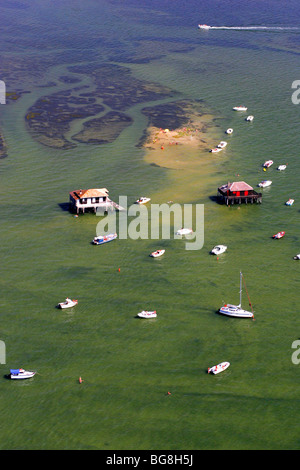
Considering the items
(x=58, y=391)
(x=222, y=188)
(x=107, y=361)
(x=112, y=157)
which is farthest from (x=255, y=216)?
(x=58, y=391)

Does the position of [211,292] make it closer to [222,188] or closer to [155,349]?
[155,349]

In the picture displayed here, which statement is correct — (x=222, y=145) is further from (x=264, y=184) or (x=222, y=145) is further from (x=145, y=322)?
(x=145, y=322)

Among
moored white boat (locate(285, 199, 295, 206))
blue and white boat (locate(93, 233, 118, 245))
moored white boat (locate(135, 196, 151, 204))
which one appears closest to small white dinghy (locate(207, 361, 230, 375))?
blue and white boat (locate(93, 233, 118, 245))

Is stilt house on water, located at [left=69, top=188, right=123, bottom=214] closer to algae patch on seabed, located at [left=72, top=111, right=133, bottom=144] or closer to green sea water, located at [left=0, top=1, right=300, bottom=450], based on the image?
green sea water, located at [left=0, top=1, right=300, bottom=450]

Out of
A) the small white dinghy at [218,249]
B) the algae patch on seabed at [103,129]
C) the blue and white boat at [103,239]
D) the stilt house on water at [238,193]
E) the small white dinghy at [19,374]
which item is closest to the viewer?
the small white dinghy at [19,374]

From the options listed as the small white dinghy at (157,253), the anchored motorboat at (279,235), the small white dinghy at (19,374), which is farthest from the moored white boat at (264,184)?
the small white dinghy at (19,374)

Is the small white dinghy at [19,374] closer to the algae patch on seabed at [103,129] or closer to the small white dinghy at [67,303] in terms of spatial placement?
the small white dinghy at [67,303]

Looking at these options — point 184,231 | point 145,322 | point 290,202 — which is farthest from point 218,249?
point 290,202
